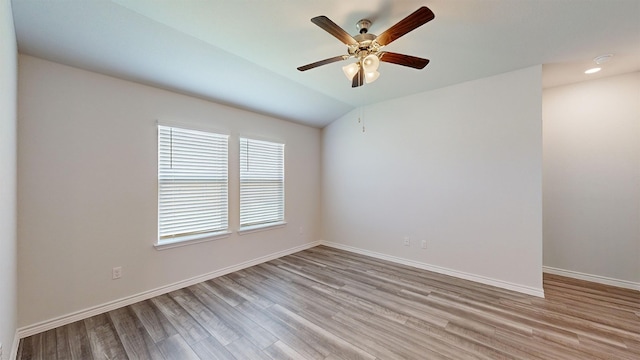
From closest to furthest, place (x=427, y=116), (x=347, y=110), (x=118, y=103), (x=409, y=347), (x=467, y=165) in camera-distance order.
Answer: (x=409, y=347)
(x=118, y=103)
(x=467, y=165)
(x=427, y=116)
(x=347, y=110)

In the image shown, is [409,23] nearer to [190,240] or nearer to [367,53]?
[367,53]

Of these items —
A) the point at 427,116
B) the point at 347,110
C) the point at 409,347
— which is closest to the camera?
the point at 409,347

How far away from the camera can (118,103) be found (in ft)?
8.31

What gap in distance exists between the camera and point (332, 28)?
1.69 metres

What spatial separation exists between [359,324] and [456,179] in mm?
2306

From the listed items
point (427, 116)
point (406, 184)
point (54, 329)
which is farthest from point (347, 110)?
point (54, 329)

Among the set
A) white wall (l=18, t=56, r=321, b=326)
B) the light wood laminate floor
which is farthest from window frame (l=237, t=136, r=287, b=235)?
the light wood laminate floor

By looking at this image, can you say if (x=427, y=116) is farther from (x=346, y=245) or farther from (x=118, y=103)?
(x=118, y=103)

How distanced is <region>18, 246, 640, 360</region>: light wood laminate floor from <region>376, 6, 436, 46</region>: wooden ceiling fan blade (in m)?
→ 2.39

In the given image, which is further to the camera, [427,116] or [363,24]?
[427,116]

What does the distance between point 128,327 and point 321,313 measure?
177 centimetres

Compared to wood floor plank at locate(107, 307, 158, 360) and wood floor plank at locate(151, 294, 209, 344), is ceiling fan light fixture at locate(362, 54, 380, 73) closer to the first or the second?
wood floor plank at locate(151, 294, 209, 344)

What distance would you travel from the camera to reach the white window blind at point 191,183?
9.44ft

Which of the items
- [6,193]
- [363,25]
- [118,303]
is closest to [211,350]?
[118,303]
